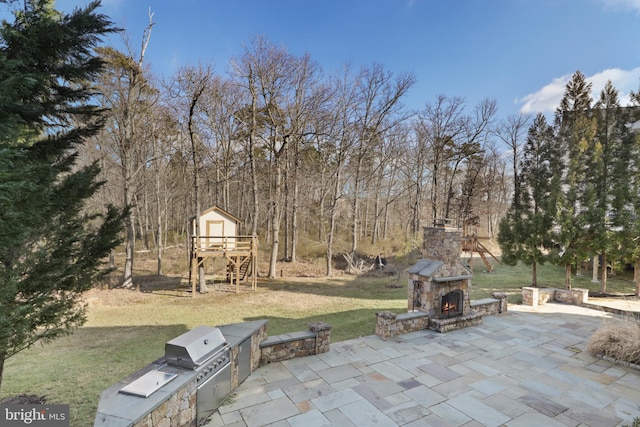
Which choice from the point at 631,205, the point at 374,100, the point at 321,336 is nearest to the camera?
the point at 321,336

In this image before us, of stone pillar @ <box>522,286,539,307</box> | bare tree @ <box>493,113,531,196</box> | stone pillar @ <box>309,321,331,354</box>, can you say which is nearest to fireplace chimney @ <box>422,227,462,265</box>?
stone pillar @ <box>309,321,331,354</box>

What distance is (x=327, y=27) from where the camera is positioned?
12.7 metres

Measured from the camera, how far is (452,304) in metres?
8.45

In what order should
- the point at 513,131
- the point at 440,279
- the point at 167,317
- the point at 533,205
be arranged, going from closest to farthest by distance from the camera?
the point at 440,279, the point at 167,317, the point at 533,205, the point at 513,131

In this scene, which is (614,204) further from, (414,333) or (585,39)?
(414,333)

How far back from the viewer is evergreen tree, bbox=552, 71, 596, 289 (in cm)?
1186

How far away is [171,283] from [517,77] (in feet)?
68.8

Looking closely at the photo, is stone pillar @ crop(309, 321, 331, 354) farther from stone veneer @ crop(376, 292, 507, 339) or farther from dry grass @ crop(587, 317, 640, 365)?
dry grass @ crop(587, 317, 640, 365)

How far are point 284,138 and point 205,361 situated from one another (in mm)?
13366

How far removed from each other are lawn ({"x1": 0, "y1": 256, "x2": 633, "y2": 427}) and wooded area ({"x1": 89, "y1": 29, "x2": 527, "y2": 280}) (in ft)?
10.1

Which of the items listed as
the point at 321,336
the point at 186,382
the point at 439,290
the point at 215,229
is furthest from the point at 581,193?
the point at 215,229

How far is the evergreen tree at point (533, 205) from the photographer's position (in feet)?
41.4

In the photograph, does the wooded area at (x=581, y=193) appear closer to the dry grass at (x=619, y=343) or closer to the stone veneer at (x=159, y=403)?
the dry grass at (x=619, y=343)

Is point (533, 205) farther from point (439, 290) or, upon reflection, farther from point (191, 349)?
point (191, 349)
